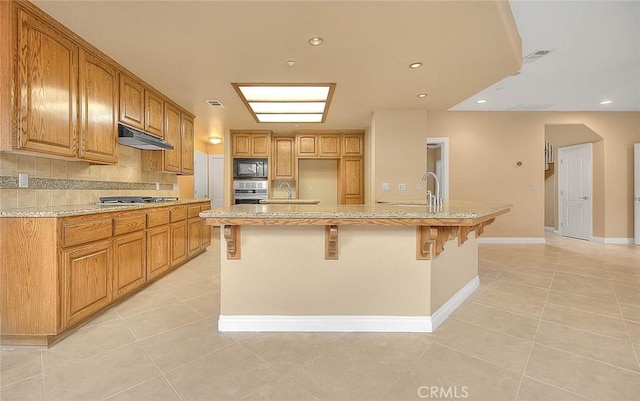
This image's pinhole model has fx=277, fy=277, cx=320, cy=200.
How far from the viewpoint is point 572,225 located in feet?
19.7

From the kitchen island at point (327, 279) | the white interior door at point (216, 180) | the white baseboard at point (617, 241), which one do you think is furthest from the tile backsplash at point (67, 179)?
the white baseboard at point (617, 241)

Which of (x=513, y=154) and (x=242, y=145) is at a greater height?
(x=242, y=145)

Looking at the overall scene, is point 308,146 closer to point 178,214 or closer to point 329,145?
point 329,145

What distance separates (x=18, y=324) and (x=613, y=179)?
28.0 ft

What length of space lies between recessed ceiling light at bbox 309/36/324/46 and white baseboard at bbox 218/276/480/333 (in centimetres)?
220

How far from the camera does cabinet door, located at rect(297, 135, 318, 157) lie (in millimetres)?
5762

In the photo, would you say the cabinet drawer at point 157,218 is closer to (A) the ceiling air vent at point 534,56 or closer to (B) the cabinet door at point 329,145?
(B) the cabinet door at point 329,145

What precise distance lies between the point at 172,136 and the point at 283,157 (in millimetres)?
2321

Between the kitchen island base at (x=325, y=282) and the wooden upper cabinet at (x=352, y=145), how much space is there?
3891 mm

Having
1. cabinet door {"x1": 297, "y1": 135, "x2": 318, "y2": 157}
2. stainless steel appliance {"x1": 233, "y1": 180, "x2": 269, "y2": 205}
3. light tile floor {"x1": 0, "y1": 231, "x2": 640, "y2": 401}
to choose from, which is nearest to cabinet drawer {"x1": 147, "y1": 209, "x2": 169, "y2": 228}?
light tile floor {"x1": 0, "y1": 231, "x2": 640, "y2": 401}

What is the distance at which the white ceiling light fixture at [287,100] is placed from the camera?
10.8 ft

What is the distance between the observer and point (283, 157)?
586 centimetres

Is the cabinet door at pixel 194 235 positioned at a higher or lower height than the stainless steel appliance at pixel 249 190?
lower

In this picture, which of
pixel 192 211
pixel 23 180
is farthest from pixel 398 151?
pixel 23 180
